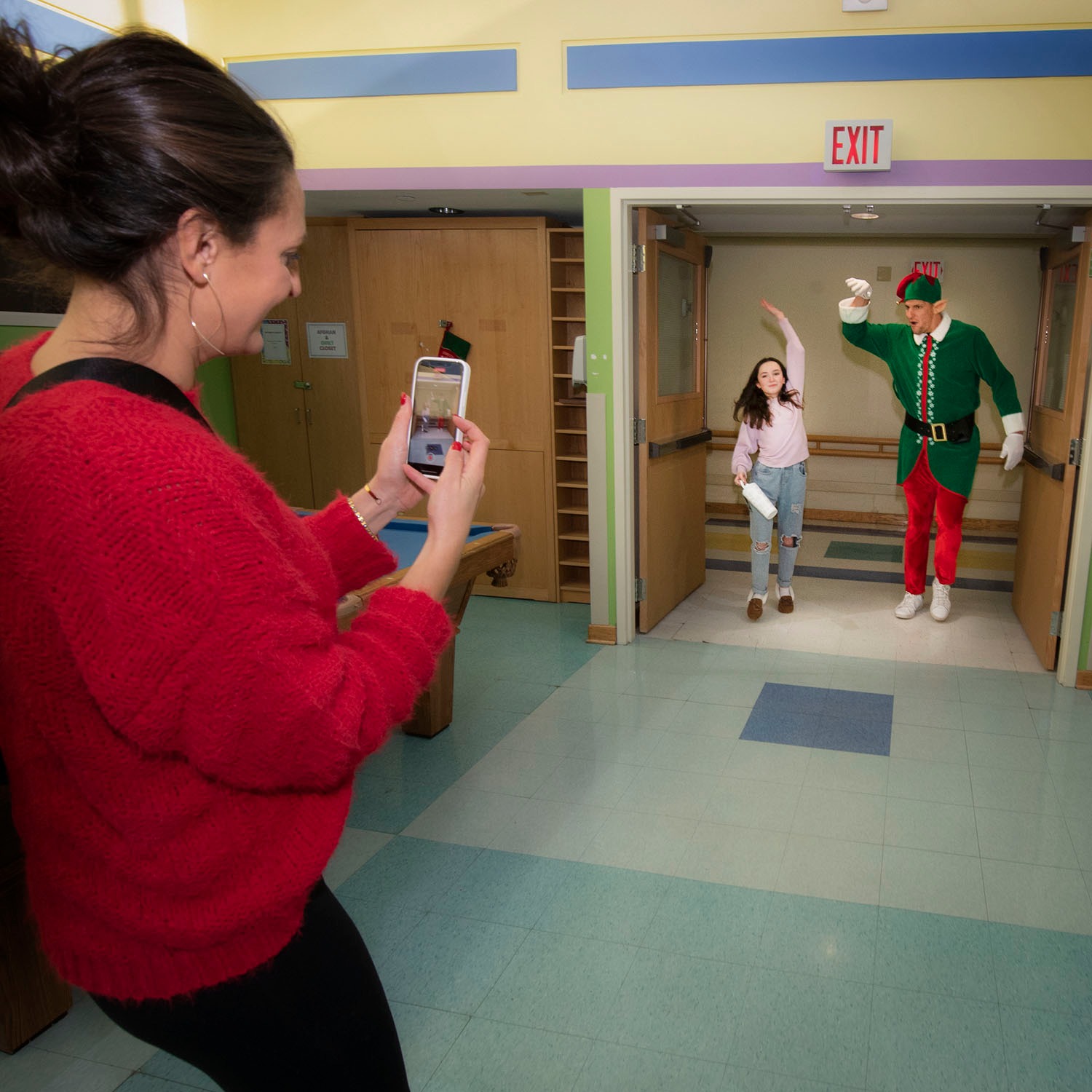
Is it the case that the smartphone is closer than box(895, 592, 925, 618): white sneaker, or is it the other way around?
the smartphone

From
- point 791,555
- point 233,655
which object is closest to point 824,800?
point 791,555

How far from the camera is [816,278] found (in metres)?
7.26

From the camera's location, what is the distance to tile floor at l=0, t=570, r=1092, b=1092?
6.69ft

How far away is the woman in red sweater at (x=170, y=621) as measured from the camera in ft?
2.47

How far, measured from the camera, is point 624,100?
13.7 ft

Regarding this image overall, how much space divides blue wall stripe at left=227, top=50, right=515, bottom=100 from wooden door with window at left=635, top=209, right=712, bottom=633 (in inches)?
37.0

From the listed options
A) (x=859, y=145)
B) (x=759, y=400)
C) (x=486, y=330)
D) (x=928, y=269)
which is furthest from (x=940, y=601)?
(x=486, y=330)

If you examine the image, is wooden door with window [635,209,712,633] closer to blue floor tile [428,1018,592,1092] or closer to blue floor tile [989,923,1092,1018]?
blue floor tile [989,923,1092,1018]

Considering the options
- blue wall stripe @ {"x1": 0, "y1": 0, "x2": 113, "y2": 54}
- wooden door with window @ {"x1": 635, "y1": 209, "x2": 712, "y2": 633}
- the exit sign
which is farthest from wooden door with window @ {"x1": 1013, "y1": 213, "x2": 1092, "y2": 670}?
blue wall stripe @ {"x1": 0, "y1": 0, "x2": 113, "y2": 54}

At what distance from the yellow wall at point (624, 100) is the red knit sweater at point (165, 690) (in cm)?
369

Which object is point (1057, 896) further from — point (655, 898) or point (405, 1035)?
point (405, 1035)

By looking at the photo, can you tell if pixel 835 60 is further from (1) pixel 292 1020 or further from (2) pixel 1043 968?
(1) pixel 292 1020

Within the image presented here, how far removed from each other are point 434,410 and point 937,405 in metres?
4.22

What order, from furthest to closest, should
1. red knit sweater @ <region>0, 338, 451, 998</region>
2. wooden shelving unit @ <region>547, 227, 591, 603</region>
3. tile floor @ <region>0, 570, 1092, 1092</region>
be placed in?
wooden shelving unit @ <region>547, 227, 591, 603</region>
tile floor @ <region>0, 570, 1092, 1092</region>
red knit sweater @ <region>0, 338, 451, 998</region>
